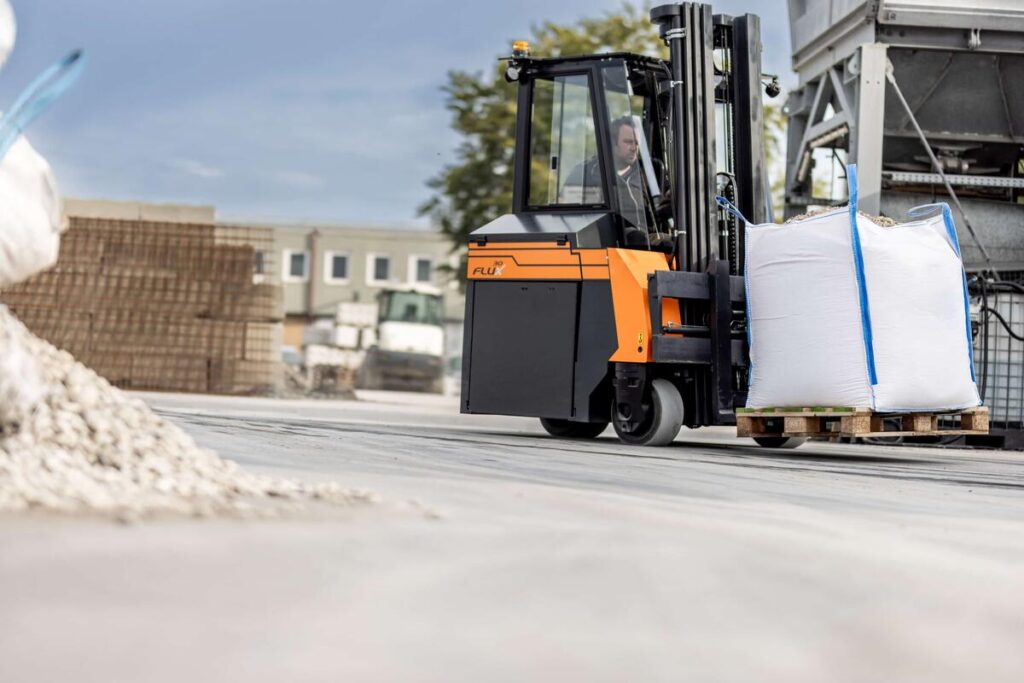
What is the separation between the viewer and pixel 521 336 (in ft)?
33.8

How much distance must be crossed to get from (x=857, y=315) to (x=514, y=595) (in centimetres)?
605

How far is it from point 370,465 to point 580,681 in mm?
3733

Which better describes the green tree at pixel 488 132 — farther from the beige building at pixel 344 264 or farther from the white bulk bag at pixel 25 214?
the beige building at pixel 344 264

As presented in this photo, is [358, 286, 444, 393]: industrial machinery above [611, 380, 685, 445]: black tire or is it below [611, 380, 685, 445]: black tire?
above

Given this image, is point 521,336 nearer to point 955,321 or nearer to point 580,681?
point 955,321

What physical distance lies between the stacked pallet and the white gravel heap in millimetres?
17777

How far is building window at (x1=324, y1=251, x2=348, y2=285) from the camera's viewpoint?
61.6m

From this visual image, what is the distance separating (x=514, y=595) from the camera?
338cm

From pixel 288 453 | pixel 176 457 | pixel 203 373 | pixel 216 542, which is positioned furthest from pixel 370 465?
pixel 203 373

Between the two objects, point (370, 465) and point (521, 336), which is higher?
point (521, 336)

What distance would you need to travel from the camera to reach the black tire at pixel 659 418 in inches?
393

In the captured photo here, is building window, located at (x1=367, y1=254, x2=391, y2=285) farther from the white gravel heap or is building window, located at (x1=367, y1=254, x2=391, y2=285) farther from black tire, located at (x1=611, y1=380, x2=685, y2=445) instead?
the white gravel heap

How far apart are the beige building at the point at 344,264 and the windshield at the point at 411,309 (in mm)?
27222

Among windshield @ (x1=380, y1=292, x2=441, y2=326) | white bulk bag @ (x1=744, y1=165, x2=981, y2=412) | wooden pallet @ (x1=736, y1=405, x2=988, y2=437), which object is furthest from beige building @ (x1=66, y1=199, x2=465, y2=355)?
white bulk bag @ (x1=744, y1=165, x2=981, y2=412)
